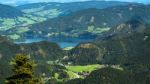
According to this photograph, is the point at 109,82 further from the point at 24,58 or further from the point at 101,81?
the point at 24,58

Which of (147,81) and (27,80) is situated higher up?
(27,80)

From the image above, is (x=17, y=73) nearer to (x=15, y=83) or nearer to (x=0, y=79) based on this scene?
(x=15, y=83)

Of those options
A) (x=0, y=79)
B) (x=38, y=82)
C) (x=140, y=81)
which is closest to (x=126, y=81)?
(x=140, y=81)

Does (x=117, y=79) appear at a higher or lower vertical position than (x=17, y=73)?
lower

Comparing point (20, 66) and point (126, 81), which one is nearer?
point (20, 66)

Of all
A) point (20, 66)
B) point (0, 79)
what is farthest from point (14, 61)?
point (0, 79)

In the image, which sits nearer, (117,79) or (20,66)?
(20,66)
